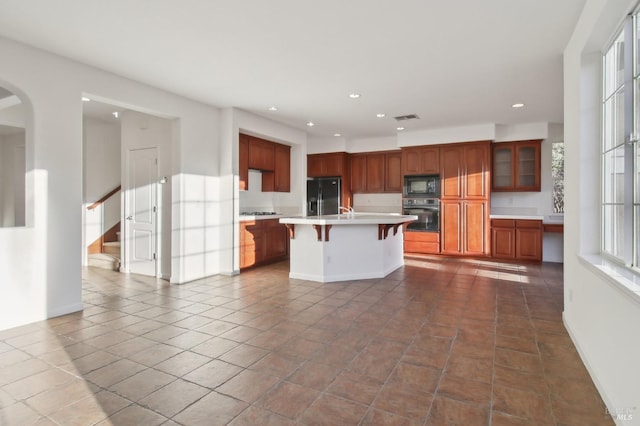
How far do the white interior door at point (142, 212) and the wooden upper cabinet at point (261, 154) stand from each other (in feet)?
5.33

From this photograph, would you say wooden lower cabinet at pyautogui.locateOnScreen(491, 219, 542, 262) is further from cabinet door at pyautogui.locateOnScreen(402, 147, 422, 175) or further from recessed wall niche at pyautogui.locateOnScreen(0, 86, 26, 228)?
recessed wall niche at pyautogui.locateOnScreen(0, 86, 26, 228)

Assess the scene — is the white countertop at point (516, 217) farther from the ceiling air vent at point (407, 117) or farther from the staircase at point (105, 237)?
the staircase at point (105, 237)

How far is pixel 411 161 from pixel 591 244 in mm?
5013

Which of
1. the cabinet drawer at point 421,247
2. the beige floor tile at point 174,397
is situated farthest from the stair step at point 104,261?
the cabinet drawer at point 421,247

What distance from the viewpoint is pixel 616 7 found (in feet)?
7.02

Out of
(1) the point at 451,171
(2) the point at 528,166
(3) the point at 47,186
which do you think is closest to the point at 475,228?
(1) the point at 451,171

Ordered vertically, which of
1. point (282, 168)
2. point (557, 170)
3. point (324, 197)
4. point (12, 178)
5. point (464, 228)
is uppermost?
point (282, 168)

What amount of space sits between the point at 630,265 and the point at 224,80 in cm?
422

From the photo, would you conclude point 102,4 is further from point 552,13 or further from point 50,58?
point 552,13

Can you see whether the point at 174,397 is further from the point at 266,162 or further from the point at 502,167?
the point at 502,167

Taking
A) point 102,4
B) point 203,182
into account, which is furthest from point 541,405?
point 203,182

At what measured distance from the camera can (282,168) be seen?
725cm

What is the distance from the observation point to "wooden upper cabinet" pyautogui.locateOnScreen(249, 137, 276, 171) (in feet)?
20.7

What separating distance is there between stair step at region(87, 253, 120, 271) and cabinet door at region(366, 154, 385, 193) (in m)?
5.45
